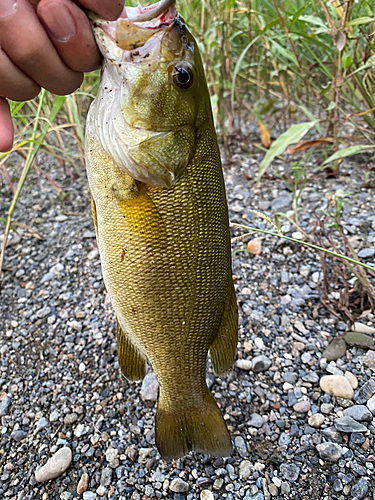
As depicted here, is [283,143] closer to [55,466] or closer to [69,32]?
[69,32]

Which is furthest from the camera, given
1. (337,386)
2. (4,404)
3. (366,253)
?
(366,253)

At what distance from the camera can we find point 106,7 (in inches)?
37.9

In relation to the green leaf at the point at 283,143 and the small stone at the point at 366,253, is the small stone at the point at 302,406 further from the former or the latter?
the green leaf at the point at 283,143

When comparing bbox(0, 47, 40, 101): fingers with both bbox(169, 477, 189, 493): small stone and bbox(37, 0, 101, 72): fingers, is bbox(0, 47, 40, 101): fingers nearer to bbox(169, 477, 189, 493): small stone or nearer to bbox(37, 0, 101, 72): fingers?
bbox(37, 0, 101, 72): fingers

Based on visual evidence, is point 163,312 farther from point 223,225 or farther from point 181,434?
point 181,434

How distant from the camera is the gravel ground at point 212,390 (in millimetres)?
1472

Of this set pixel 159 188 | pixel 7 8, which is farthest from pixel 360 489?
pixel 7 8

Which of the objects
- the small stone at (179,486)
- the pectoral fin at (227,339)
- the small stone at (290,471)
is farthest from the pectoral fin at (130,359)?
the small stone at (290,471)

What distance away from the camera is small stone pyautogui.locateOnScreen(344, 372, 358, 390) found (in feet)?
5.61

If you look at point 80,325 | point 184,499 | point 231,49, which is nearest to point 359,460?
point 184,499

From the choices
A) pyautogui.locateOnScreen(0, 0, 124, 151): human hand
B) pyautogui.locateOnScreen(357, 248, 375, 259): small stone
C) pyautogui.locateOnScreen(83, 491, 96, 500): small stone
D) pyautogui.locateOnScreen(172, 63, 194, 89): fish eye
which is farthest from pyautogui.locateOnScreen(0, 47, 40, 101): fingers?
pyautogui.locateOnScreen(357, 248, 375, 259): small stone

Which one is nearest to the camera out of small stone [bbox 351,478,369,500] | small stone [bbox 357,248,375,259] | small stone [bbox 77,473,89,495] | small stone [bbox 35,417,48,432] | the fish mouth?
the fish mouth

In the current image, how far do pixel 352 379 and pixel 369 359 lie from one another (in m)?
0.14

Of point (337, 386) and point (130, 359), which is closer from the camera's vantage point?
point (130, 359)
